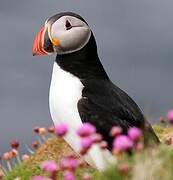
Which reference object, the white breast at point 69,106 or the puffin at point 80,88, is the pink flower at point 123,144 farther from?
the white breast at point 69,106

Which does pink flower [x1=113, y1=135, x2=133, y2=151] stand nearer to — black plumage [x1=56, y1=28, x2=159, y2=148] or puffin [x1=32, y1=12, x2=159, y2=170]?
puffin [x1=32, y1=12, x2=159, y2=170]

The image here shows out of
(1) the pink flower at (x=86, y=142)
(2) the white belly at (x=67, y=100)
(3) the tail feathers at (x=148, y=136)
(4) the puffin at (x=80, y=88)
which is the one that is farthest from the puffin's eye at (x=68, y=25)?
(1) the pink flower at (x=86, y=142)

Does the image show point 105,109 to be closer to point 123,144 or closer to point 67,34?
point 67,34

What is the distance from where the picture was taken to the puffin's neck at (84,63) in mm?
9617

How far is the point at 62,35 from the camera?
32.4 ft

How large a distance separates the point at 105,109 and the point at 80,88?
0.54m

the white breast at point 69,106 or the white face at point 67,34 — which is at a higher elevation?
the white face at point 67,34

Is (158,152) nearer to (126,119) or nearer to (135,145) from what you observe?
(135,145)

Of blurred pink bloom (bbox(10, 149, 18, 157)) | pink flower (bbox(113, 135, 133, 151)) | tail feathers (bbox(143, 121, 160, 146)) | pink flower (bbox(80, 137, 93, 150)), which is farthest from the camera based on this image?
blurred pink bloom (bbox(10, 149, 18, 157))

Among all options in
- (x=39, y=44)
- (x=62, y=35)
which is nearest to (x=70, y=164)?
(x=62, y=35)

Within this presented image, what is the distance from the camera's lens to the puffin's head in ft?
32.5

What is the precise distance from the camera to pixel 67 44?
9914 mm

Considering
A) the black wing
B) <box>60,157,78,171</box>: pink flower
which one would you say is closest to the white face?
the black wing

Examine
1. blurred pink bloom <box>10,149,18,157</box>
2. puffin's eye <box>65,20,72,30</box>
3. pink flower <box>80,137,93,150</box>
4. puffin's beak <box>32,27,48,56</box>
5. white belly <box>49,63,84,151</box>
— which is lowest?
blurred pink bloom <box>10,149,18,157</box>
